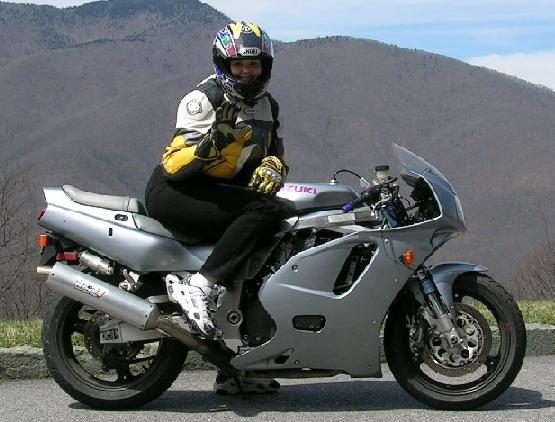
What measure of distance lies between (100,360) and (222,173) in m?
1.27

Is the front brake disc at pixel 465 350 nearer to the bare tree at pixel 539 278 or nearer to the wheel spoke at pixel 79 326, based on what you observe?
the wheel spoke at pixel 79 326

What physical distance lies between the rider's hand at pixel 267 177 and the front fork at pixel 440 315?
2.90ft

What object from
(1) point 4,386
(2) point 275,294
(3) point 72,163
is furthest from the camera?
(3) point 72,163

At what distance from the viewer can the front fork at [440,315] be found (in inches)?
216

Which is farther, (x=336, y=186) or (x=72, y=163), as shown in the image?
(x=72, y=163)

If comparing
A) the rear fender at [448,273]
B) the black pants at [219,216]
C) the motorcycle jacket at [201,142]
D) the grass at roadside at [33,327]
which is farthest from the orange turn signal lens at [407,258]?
the grass at roadside at [33,327]

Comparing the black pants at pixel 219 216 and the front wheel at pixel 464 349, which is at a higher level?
the black pants at pixel 219 216

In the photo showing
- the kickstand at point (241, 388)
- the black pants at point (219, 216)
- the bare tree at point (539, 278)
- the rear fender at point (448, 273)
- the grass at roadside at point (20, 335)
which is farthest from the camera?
the bare tree at point (539, 278)

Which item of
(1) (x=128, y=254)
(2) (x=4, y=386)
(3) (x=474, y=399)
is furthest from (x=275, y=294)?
(2) (x=4, y=386)

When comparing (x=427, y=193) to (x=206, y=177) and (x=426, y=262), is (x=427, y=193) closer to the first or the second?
(x=426, y=262)

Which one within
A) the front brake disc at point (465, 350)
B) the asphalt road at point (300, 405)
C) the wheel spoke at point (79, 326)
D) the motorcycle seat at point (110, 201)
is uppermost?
the motorcycle seat at point (110, 201)

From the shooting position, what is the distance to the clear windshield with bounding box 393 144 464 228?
5578mm

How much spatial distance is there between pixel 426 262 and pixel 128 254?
160 cm

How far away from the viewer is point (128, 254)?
224 inches
